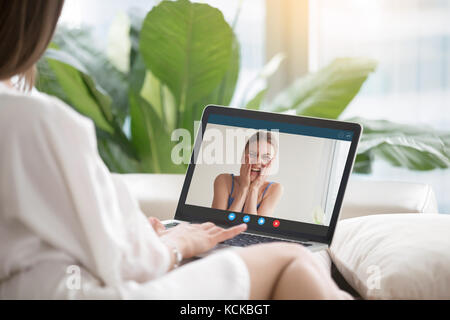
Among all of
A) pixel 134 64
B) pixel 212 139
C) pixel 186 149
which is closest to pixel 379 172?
pixel 186 149

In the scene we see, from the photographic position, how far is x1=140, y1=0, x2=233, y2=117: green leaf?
1920 millimetres

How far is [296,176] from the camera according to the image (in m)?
1.23

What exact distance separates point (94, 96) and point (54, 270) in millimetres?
1476

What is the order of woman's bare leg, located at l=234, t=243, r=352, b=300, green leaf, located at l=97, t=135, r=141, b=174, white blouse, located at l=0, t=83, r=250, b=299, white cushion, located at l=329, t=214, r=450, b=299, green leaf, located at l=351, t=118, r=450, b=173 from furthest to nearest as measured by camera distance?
green leaf, located at l=97, t=135, r=141, b=174 < green leaf, located at l=351, t=118, r=450, b=173 < white cushion, located at l=329, t=214, r=450, b=299 < woman's bare leg, located at l=234, t=243, r=352, b=300 < white blouse, located at l=0, t=83, r=250, b=299

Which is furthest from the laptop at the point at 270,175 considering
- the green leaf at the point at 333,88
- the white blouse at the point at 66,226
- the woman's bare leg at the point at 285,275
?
the green leaf at the point at 333,88

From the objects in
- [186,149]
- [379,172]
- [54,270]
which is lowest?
[379,172]

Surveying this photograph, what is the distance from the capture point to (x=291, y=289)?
841 millimetres

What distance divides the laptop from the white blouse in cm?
38

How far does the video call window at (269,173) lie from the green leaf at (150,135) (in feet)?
3.25

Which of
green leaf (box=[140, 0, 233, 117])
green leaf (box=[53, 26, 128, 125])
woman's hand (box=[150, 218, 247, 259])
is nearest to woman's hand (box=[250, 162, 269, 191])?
woman's hand (box=[150, 218, 247, 259])

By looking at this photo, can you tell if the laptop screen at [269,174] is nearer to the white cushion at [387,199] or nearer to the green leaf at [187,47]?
the white cushion at [387,199]

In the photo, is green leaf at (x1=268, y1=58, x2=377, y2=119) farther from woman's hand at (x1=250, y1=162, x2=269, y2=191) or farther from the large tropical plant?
woman's hand at (x1=250, y1=162, x2=269, y2=191)

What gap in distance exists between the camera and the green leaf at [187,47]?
192 cm

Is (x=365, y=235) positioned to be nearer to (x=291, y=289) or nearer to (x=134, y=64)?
(x=291, y=289)
